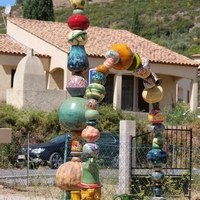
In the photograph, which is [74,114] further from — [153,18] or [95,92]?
[153,18]

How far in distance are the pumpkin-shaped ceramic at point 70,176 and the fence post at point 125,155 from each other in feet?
15.6

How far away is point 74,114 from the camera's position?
568 cm

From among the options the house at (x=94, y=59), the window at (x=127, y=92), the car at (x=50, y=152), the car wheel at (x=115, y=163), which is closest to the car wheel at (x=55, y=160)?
the car at (x=50, y=152)

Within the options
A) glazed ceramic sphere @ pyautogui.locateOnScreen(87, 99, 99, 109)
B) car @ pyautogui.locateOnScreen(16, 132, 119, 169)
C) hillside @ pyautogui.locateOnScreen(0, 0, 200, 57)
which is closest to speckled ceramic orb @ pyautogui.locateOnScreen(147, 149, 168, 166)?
glazed ceramic sphere @ pyautogui.locateOnScreen(87, 99, 99, 109)

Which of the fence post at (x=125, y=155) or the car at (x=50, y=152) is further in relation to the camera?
the car at (x=50, y=152)

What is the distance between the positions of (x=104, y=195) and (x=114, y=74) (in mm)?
18644

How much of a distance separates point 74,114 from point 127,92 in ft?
75.5

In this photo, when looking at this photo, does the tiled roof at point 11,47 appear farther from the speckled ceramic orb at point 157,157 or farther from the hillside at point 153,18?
the hillside at point 153,18

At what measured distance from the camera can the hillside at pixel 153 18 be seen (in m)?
55.9

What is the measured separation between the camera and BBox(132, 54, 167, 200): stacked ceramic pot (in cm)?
577

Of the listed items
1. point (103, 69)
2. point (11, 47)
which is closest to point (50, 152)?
point (103, 69)

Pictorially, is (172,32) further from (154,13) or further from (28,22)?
(28,22)

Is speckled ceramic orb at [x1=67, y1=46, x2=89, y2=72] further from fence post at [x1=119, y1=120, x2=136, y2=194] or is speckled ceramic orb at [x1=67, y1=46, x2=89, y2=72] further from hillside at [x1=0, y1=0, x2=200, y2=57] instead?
hillside at [x1=0, y1=0, x2=200, y2=57]

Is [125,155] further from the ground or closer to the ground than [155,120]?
closer to the ground
